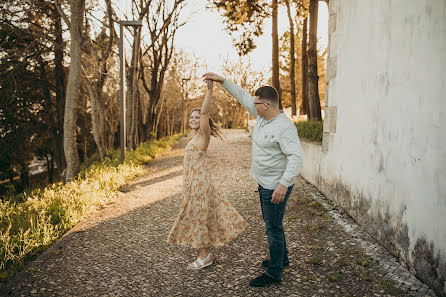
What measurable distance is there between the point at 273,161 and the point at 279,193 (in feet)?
1.11

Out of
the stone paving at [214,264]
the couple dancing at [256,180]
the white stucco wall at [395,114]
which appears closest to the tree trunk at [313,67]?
the white stucco wall at [395,114]

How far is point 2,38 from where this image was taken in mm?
14961

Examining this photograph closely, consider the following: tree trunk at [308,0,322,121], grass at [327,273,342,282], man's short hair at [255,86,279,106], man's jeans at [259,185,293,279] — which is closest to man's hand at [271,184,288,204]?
man's jeans at [259,185,293,279]

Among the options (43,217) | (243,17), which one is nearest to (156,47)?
(243,17)

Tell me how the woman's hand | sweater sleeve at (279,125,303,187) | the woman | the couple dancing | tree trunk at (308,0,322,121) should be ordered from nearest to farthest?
sweater sleeve at (279,125,303,187) < the couple dancing < the woman's hand < the woman < tree trunk at (308,0,322,121)

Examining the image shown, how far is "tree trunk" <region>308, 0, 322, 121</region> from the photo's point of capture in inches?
440

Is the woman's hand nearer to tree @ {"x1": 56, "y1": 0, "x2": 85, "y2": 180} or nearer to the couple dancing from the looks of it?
the couple dancing

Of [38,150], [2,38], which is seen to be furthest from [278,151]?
[38,150]

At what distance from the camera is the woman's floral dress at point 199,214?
12.2 ft

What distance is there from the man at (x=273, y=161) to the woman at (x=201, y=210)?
22.6 inches

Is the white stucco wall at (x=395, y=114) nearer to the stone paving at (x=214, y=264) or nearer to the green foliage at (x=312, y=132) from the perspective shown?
the stone paving at (x=214, y=264)

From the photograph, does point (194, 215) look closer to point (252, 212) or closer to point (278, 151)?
point (278, 151)

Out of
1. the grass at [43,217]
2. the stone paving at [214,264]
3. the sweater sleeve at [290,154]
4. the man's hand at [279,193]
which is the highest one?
the sweater sleeve at [290,154]

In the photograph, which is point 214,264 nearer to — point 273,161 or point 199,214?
point 199,214
